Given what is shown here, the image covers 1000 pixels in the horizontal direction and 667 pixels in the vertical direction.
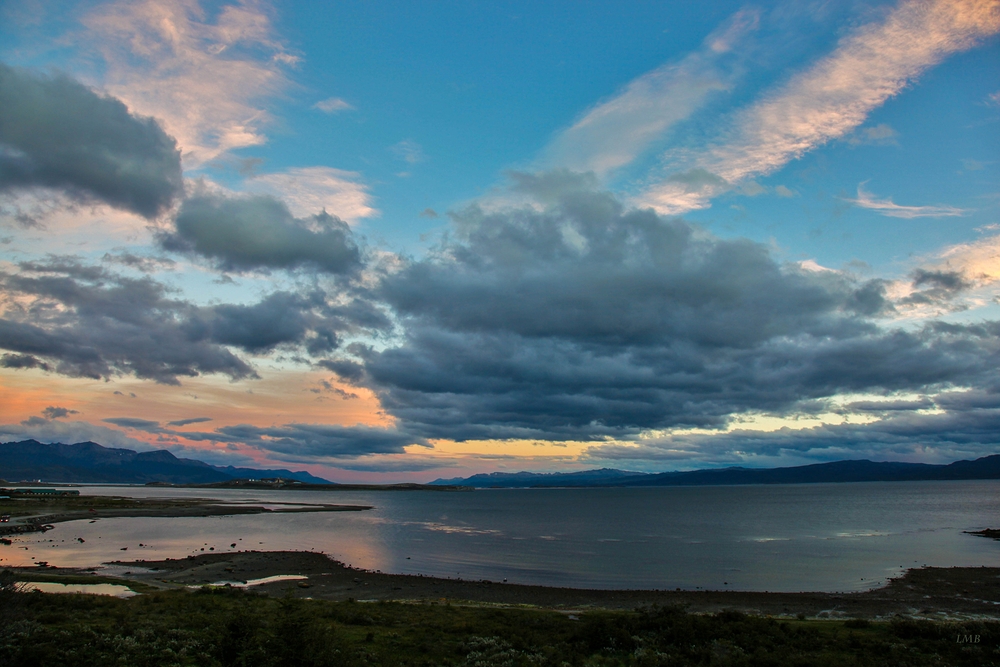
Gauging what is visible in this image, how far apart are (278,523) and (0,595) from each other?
103 metres

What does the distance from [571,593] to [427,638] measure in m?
23.5

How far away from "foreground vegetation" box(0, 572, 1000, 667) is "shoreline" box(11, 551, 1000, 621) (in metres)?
8.87

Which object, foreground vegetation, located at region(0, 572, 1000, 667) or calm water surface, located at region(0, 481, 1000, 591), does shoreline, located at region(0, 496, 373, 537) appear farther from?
→ foreground vegetation, located at region(0, 572, 1000, 667)

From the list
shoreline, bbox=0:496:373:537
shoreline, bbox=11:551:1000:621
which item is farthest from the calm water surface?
shoreline, bbox=0:496:373:537

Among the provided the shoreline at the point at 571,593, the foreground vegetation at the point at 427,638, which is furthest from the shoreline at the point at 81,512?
the foreground vegetation at the point at 427,638

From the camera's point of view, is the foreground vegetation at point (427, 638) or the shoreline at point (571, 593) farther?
the shoreline at point (571, 593)

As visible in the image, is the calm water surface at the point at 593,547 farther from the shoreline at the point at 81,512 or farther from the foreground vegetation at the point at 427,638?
the foreground vegetation at the point at 427,638

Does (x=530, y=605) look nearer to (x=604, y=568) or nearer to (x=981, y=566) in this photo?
(x=604, y=568)

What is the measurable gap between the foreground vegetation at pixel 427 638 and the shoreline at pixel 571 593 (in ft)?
29.1

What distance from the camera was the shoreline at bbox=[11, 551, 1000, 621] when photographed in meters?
37.8

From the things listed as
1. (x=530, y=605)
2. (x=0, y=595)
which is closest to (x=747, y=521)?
(x=530, y=605)

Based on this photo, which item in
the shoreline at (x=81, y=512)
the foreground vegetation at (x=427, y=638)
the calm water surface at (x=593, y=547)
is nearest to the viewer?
the foreground vegetation at (x=427, y=638)

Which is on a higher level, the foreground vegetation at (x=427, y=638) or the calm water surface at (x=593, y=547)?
the foreground vegetation at (x=427, y=638)

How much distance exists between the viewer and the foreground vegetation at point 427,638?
60.8 feet
